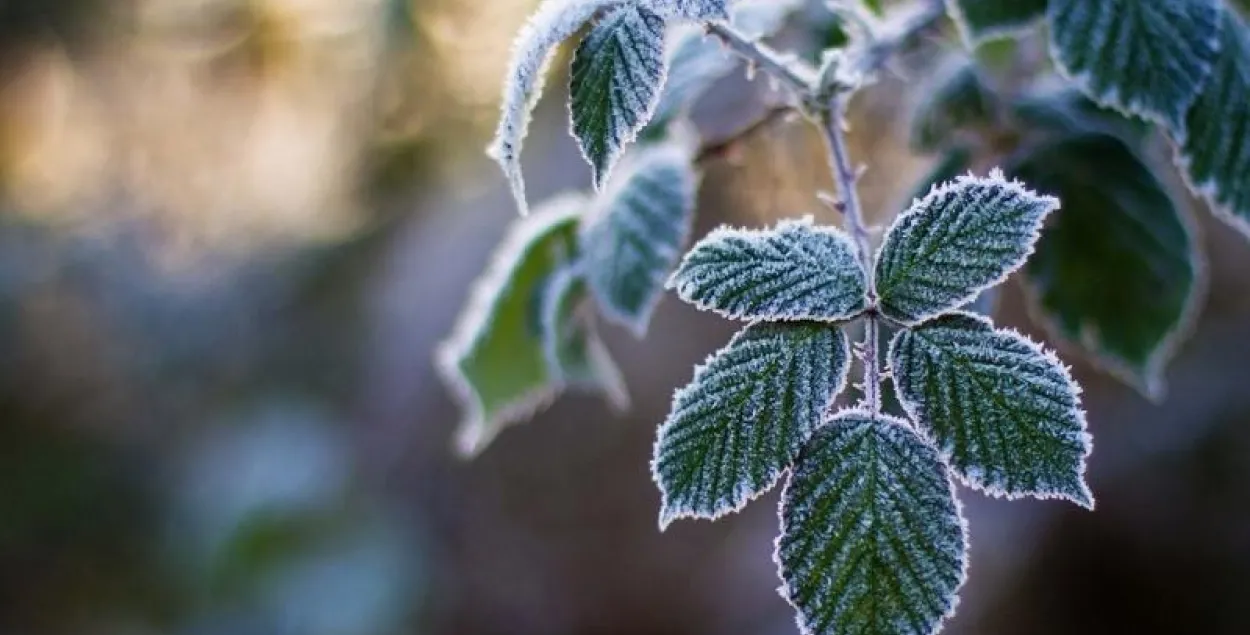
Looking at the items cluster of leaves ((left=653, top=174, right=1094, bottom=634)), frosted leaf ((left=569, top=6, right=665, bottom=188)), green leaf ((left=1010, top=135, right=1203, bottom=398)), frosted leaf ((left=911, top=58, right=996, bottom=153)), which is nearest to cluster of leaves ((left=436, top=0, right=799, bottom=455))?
frosted leaf ((left=569, top=6, right=665, bottom=188))

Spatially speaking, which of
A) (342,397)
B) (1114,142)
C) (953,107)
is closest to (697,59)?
(953,107)

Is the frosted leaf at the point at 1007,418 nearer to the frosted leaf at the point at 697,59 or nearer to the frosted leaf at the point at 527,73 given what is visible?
the frosted leaf at the point at 527,73

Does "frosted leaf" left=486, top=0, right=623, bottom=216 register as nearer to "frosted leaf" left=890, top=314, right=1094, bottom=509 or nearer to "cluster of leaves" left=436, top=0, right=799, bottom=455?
"cluster of leaves" left=436, top=0, right=799, bottom=455

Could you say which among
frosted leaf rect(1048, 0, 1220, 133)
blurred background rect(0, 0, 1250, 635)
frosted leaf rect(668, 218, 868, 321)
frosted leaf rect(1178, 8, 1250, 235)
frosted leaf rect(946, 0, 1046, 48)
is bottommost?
frosted leaf rect(668, 218, 868, 321)

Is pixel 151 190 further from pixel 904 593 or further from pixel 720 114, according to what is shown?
pixel 904 593

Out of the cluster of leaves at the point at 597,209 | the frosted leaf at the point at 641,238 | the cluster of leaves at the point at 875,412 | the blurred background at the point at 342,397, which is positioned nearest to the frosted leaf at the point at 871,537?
the cluster of leaves at the point at 875,412

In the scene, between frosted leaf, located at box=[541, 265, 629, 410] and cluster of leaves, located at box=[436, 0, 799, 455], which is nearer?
cluster of leaves, located at box=[436, 0, 799, 455]

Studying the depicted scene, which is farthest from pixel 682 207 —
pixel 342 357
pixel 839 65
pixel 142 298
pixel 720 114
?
pixel 142 298
